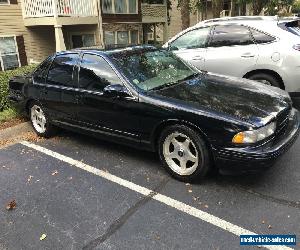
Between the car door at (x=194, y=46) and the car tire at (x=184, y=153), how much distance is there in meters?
3.09

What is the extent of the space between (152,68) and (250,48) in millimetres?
2559

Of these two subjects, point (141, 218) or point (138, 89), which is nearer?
point (141, 218)

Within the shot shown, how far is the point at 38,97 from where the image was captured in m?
5.84

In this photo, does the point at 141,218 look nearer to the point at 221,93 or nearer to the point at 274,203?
the point at 274,203

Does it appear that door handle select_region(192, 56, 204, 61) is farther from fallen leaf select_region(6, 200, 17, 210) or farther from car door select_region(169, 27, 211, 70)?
fallen leaf select_region(6, 200, 17, 210)

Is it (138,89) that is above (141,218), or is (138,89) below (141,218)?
above

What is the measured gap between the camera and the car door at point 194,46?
7.07m

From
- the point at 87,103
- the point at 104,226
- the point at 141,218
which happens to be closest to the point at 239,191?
the point at 141,218

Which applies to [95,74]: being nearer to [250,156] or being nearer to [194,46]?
[250,156]

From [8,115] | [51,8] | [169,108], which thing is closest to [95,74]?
[169,108]

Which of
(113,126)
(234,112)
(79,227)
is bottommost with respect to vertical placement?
(79,227)

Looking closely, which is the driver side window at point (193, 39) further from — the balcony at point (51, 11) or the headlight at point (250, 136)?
the balcony at point (51, 11)

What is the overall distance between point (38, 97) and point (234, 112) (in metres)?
3.43

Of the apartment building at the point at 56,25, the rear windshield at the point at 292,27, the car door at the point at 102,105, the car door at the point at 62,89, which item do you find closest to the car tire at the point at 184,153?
the car door at the point at 102,105
